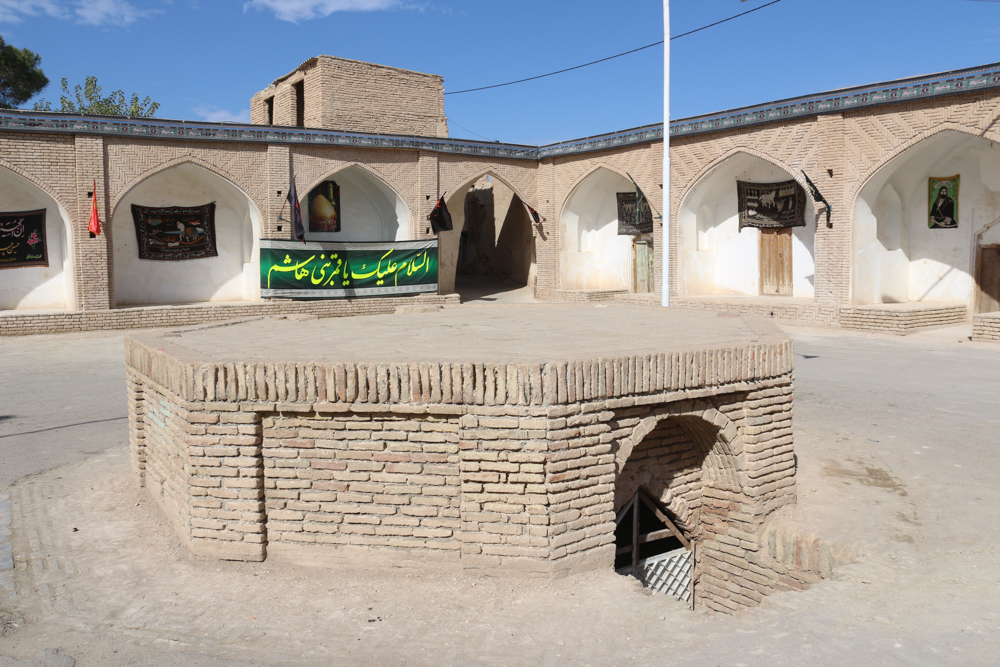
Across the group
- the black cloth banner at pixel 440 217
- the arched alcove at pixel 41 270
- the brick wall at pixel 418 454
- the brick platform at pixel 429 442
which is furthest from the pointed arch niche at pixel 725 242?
the brick wall at pixel 418 454

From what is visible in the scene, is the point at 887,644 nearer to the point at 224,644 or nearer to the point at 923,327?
the point at 224,644

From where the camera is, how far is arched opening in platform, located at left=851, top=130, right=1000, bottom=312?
13.3 m

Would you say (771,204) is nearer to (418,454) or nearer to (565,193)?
(565,193)

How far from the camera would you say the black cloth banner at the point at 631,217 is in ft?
59.3

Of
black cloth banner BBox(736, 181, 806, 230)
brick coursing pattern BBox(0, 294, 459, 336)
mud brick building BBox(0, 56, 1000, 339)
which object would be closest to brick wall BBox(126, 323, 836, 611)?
brick coursing pattern BBox(0, 294, 459, 336)

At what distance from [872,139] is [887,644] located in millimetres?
11757

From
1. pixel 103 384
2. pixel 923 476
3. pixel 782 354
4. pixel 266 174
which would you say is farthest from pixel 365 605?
pixel 266 174

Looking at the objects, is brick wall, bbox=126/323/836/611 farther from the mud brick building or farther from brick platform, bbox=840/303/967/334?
the mud brick building

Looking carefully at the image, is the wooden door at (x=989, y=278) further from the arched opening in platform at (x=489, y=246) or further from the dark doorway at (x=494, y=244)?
the dark doorway at (x=494, y=244)

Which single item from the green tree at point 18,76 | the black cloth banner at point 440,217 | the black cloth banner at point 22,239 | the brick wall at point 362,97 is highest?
the green tree at point 18,76

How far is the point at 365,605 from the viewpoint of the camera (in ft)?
11.2

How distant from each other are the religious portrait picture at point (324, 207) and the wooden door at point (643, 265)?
6891 mm

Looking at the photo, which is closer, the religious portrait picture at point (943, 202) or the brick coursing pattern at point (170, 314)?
the brick coursing pattern at point (170, 314)

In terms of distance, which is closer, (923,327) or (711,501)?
(711,501)
